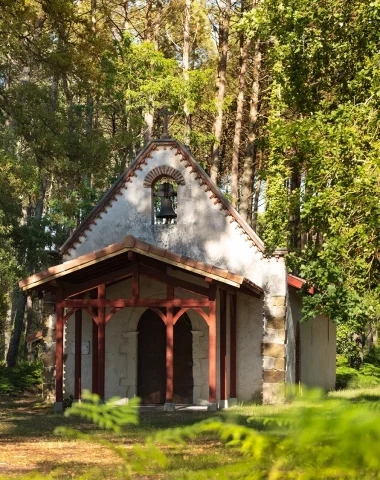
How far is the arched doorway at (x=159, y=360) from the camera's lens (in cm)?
2061

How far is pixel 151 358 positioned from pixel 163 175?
4614 millimetres

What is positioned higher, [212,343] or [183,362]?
[212,343]

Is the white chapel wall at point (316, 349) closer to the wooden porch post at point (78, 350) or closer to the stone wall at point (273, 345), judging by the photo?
the stone wall at point (273, 345)

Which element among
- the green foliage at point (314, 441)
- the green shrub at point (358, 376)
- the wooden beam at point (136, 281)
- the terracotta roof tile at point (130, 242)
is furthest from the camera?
the green shrub at point (358, 376)

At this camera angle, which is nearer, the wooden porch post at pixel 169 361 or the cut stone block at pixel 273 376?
the wooden porch post at pixel 169 361

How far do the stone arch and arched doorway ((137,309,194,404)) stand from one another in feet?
10.8

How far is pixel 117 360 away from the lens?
21109mm

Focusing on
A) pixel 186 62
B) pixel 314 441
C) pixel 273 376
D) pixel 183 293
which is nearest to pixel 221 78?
pixel 186 62

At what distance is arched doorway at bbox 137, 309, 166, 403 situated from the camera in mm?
20922

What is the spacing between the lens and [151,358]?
21141mm

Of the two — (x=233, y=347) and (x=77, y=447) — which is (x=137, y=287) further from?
(x=77, y=447)

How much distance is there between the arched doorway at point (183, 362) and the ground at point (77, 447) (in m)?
1.49

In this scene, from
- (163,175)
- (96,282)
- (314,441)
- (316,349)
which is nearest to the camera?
(314,441)

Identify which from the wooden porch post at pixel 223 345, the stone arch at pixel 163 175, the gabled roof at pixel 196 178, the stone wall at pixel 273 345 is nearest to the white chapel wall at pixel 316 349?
the stone wall at pixel 273 345
